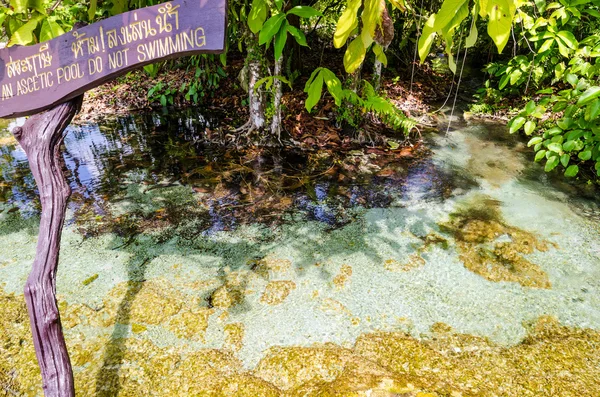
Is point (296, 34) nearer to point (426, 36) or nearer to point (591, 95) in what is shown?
point (426, 36)

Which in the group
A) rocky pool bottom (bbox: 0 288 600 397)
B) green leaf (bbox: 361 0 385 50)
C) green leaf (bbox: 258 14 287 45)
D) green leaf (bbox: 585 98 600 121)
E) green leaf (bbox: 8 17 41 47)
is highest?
green leaf (bbox: 361 0 385 50)

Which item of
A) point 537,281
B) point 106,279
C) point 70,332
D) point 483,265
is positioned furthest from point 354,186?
point 70,332

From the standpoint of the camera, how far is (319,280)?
7.68 ft

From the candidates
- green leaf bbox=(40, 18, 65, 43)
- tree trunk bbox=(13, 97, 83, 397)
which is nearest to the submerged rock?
tree trunk bbox=(13, 97, 83, 397)

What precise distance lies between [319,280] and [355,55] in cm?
143

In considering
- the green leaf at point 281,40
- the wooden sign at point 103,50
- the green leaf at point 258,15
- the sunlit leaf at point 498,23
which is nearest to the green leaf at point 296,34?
the green leaf at point 281,40

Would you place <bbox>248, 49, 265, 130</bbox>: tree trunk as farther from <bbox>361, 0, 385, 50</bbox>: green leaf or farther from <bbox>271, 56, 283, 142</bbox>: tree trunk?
<bbox>361, 0, 385, 50</bbox>: green leaf

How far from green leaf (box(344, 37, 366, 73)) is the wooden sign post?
17.4 inches

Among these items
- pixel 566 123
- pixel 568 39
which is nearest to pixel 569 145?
pixel 566 123

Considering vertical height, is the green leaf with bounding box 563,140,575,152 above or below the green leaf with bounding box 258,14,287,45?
below

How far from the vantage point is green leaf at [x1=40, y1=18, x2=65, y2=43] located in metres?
1.58

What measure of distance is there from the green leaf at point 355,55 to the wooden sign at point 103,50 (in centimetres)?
44

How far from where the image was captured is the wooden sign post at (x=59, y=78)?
1321 millimetres

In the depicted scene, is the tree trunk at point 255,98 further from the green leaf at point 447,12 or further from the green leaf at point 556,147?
the green leaf at point 447,12
